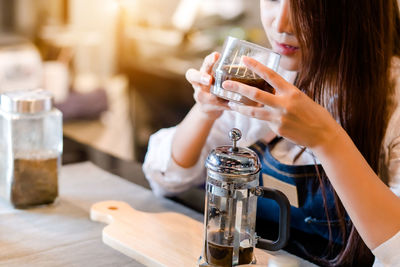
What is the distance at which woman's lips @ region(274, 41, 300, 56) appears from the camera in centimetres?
117

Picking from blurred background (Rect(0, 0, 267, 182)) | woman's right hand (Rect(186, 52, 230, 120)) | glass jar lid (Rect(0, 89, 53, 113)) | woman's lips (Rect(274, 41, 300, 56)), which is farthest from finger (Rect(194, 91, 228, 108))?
blurred background (Rect(0, 0, 267, 182))

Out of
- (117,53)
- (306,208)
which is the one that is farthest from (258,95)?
(117,53)

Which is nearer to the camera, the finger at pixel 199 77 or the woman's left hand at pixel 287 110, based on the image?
the woman's left hand at pixel 287 110

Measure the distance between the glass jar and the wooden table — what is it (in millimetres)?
37

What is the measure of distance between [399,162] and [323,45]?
0.28 meters

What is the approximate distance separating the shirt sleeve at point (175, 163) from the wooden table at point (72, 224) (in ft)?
0.14

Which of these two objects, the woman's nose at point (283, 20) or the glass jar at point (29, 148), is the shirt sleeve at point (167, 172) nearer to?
the glass jar at point (29, 148)

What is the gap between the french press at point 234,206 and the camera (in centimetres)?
91

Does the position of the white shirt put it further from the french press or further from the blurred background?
the blurred background

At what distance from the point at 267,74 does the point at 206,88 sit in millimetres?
259

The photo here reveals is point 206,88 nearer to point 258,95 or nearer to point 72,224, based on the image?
point 258,95

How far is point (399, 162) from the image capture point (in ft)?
3.64

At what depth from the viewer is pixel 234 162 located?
90 cm

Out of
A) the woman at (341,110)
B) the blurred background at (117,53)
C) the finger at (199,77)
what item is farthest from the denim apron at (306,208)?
the blurred background at (117,53)
